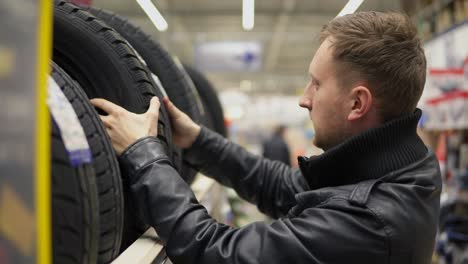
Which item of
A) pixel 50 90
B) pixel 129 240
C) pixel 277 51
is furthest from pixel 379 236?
pixel 277 51

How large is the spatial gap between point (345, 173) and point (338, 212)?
0.59 ft

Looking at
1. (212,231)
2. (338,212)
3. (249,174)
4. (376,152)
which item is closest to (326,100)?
(376,152)

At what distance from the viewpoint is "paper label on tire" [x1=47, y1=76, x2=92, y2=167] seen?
667mm

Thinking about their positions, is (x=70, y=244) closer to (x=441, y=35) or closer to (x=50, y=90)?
(x=50, y=90)

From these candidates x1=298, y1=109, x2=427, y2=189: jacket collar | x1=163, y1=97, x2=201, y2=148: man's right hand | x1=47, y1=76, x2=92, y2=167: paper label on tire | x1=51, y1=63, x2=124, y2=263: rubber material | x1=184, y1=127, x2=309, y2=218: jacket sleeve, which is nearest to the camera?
x1=47, y1=76, x2=92, y2=167: paper label on tire

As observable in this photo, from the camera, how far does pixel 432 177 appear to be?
1.12 m

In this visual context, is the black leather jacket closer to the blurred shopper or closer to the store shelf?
the store shelf

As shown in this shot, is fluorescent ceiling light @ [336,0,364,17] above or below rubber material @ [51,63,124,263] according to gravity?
above

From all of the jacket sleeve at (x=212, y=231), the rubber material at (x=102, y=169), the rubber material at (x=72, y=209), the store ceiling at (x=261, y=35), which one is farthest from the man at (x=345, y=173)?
the store ceiling at (x=261, y=35)

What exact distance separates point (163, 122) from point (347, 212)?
1.68 ft

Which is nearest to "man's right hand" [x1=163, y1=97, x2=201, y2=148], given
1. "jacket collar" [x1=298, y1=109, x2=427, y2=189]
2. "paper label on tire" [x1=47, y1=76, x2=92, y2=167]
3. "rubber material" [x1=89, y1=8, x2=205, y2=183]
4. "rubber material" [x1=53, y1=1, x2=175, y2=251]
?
"rubber material" [x1=89, y1=8, x2=205, y2=183]

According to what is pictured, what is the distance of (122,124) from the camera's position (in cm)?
104

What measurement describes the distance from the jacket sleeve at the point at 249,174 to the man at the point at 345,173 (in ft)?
1.12

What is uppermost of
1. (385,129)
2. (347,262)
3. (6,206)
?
(6,206)
